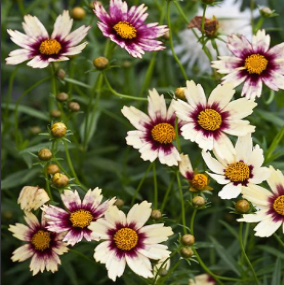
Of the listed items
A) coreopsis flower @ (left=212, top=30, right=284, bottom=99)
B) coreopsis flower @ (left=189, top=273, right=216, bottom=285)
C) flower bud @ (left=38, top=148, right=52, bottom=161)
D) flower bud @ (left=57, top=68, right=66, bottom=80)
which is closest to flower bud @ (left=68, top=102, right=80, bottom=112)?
flower bud @ (left=57, top=68, right=66, bottom=80)

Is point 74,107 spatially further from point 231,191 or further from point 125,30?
point 231,191

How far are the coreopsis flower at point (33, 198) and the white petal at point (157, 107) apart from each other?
0.21 metres

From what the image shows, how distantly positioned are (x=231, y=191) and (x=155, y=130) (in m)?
0.16

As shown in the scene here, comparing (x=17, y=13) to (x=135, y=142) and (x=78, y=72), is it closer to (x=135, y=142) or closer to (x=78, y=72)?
(x=78, y=72)

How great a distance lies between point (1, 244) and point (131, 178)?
0.98 ft

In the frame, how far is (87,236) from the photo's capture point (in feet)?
2.96

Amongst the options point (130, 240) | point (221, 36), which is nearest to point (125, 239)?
point (130, 240)

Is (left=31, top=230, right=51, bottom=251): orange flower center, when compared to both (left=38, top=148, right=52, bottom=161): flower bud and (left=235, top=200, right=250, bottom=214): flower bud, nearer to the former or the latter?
(left=38, top=148, right=52, bottom=161): flower bud

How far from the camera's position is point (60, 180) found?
3.08 ft

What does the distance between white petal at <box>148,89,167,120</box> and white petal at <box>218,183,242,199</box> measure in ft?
0.53

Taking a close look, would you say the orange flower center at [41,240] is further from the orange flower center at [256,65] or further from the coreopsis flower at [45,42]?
the orange flower center at [256,65]

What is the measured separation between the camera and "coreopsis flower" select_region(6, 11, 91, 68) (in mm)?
1039

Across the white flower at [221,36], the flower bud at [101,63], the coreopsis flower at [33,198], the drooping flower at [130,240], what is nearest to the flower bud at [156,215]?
the drooping flower at [130,240]

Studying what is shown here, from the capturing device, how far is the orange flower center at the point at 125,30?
1044 millimetres
